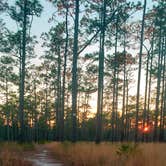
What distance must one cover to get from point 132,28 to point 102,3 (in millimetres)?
6073

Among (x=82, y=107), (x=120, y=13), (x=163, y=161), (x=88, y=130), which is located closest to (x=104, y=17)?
(x=120, y=13)

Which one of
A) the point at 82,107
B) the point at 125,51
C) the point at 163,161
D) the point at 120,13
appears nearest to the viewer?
the point at 163,161

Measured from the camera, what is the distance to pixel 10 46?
26.6 metres

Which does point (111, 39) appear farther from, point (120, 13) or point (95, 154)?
point (95, 154)

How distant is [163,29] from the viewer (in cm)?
2889

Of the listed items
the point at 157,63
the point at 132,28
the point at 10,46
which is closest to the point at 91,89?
the point at 157,63

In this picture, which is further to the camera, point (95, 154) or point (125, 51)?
point (125, 51)

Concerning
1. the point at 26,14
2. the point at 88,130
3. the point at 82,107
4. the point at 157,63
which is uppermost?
the point at 26,14

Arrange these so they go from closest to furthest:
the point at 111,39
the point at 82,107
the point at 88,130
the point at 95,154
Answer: the point at 95,154, the point at 111,39, the point at 82,107, the point at 88,130

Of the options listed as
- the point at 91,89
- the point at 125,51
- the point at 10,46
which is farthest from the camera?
the point at 91,89

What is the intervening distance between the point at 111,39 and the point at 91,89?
18104 mm

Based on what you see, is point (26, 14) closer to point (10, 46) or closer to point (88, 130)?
point (10, 46)

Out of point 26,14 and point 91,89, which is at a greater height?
A: point 26,14

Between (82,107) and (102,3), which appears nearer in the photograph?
(102,3)
